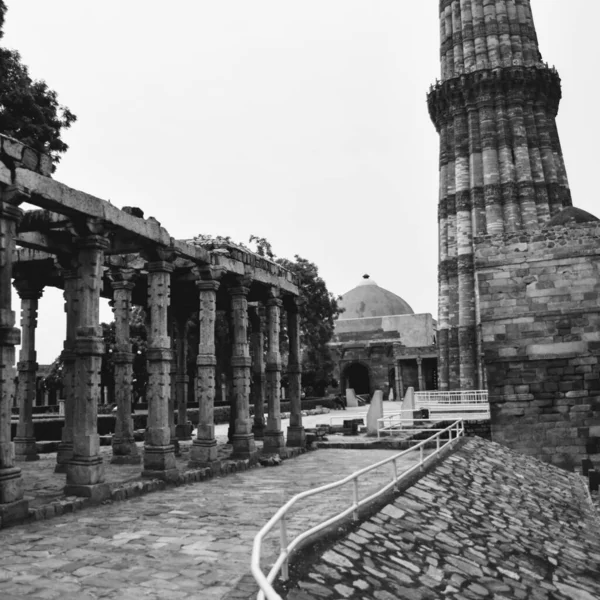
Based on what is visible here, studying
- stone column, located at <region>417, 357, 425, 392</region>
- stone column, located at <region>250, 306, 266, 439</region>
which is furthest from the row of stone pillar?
stone column, located at <region>417, 357, 425, 392</region>

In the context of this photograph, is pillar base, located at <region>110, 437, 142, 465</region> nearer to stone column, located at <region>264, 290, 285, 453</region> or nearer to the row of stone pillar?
the row of stone pillar

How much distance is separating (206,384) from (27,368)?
392 centimetres

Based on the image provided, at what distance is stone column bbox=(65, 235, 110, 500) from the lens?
8594mm

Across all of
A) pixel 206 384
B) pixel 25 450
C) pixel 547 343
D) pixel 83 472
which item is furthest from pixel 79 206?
pixel 547 343

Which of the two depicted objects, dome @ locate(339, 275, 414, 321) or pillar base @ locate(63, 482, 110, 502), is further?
dome @ locate(339, 275, 414, 321)

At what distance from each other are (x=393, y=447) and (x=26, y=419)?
8.98 metres

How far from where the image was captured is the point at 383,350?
4928cm

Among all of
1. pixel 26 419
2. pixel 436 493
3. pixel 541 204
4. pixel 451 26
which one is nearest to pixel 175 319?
pixel 26 419

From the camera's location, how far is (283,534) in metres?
4.73

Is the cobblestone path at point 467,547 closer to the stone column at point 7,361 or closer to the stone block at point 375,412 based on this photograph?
the stone column at point 7,361

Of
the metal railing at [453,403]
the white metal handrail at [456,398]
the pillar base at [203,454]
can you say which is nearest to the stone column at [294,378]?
the pillar base at [203,454]

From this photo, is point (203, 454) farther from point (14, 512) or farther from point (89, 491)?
point (14, 512)

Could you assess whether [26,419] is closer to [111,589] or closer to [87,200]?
[87,200]

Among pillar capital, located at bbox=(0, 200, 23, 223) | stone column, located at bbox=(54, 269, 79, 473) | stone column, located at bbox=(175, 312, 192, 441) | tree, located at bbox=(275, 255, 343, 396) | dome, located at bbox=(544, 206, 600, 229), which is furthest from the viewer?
tree, located at bbox=(275, 255, 343, 396)
